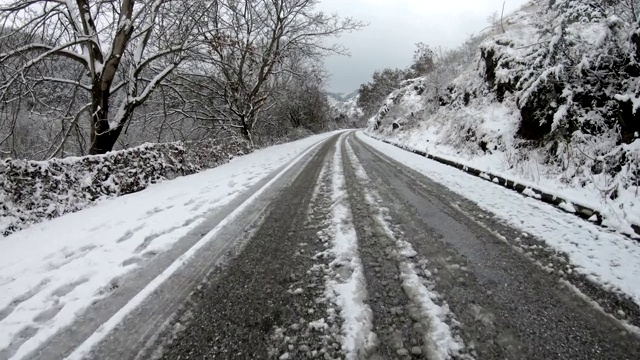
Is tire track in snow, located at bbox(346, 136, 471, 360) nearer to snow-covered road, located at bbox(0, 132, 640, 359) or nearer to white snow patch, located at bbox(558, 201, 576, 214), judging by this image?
snow-covered road, located at bbox(0, 132, 640, 359)

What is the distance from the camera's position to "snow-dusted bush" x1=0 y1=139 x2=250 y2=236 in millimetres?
4629

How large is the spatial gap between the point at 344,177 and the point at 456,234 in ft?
13.7

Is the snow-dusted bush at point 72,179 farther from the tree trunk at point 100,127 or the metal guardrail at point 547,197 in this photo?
the metal guardrail at point 547,197

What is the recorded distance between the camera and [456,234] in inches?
147

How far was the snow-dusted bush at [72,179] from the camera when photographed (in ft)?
15.2

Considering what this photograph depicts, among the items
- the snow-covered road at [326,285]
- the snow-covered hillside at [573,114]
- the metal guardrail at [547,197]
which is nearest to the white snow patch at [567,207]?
the metal guardrail at [547,197]

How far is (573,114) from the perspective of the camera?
6.97 meters

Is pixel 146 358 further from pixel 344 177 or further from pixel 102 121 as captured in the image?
pixel 102 121

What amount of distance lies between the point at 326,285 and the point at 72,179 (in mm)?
5612

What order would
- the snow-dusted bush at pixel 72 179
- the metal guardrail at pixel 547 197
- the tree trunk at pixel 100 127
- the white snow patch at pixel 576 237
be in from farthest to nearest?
the tree trunk at pixel 100 127, the snow-dusted bush at pixel 72 179, the metal guardrail at pixel 547 197, the white snow patch at pixel 576 237

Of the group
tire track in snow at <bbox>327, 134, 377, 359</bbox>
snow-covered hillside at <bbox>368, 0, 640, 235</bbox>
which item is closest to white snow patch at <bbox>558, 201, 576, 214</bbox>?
snow-covered hillside at <bbox>368, 0, 640, 235</bbox>

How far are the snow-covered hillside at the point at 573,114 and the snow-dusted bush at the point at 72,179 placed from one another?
8.25 metres

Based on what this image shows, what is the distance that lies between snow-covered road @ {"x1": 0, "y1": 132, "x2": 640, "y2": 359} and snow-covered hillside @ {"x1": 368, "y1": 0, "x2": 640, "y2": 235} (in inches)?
67.6

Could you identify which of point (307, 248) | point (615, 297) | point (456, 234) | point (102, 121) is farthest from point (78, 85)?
point (615, 297)
